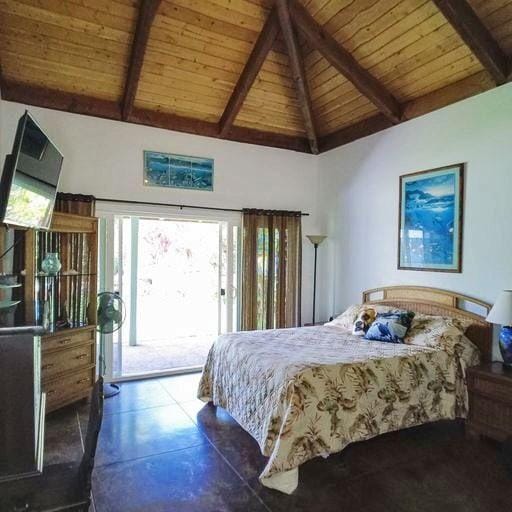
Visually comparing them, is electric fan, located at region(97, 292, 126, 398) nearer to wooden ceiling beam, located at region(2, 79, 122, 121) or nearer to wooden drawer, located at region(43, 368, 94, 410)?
wooden drawer, located at region(43, 368, 94, 410)

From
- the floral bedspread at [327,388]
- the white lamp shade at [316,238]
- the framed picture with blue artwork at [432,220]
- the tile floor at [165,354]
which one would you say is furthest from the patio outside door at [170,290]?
the framed picture with blue artwork at [432,220]

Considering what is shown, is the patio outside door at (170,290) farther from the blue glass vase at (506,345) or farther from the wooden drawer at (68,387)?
the blue glass vase at (506,345)

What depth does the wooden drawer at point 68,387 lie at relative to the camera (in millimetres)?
3396

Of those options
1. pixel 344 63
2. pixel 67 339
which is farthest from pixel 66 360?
pixel 344 63

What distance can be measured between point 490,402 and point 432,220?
182cm

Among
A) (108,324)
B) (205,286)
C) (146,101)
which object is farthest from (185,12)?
(205,286)

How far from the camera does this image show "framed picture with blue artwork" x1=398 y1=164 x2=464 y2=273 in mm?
3711

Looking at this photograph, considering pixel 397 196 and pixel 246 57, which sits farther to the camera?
pixel 397 196

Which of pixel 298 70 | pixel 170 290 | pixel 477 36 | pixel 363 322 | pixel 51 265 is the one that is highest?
pixel 298 70

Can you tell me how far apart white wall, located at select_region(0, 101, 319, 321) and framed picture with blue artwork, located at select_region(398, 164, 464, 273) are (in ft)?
5.18

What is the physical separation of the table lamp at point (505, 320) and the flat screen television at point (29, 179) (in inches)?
140

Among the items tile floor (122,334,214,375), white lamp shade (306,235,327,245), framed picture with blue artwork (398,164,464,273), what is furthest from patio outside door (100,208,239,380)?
framed picture with blue artwork (398,164,464,273)

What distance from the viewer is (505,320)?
2965 millimetres

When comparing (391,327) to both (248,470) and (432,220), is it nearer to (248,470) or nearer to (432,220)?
(432,220)
